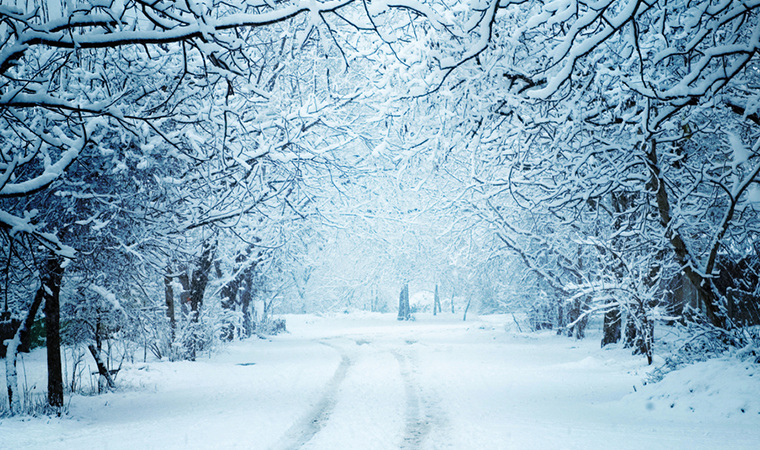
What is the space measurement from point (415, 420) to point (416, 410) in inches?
29.1

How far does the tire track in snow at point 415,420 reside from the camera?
6168 millimetres

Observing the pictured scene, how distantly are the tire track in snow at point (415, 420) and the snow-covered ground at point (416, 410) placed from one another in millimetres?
22

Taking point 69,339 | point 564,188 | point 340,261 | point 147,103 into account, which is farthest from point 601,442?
point 340,261

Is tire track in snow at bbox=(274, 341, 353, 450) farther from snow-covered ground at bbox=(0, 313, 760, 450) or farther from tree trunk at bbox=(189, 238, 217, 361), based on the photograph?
tree trunk at bbox=(189, 238, 217, 361)

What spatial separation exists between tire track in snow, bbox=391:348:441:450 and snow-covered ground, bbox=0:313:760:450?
0.07 ft

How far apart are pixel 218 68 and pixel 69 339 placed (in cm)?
839

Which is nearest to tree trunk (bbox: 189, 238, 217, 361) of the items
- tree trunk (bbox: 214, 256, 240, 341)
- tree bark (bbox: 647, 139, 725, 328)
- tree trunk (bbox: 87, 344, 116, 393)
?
tree trunk (bbox: 214, 256, 240, 341)

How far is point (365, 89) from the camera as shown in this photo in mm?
10406

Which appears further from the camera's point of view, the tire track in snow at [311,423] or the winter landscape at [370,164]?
the tire track in snow at [311,423]

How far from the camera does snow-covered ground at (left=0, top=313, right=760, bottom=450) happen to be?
604 centimetres

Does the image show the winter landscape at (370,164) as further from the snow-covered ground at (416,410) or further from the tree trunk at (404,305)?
the tree trunk at (404,305)

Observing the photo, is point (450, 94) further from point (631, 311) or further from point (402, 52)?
point (631, 311)

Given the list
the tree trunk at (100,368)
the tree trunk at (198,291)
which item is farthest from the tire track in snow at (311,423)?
the tree trunk at (198,291)

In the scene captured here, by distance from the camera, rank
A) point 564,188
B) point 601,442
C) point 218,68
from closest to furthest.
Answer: point 218,68, point 601,442, point 564,188
